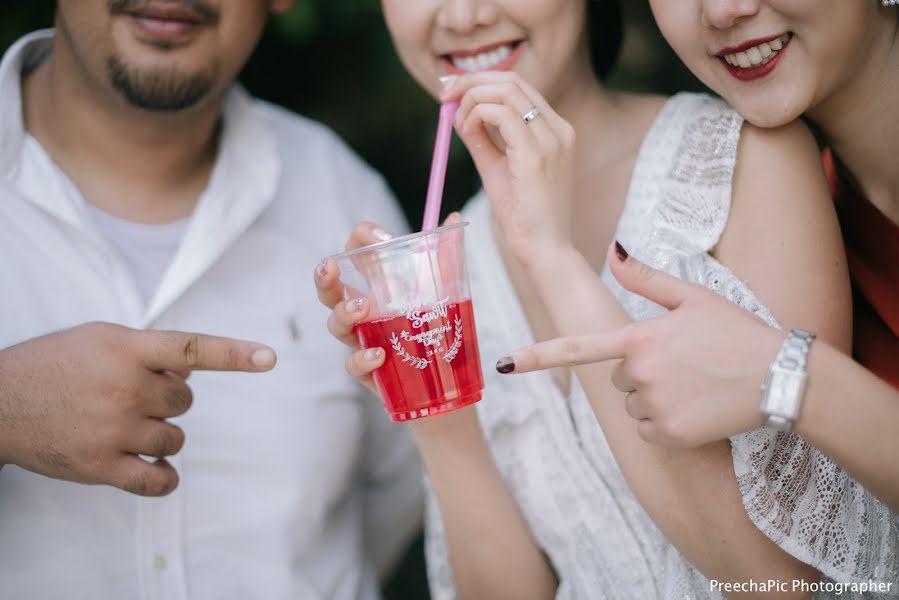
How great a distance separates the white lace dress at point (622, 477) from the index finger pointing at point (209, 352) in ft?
2.27

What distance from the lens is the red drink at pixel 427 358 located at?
164 cm

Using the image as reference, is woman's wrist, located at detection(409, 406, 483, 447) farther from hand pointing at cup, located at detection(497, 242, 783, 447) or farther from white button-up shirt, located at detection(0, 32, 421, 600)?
hand pointing at cup, located at detection(497, 242, 783, 447)

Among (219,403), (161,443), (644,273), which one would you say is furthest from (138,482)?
(644,273)

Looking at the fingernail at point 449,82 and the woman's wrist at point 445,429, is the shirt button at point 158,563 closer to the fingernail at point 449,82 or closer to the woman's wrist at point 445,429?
the woman's wrist at point 445,429

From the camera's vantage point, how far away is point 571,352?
1.53m

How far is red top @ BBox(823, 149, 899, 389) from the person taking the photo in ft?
6.34

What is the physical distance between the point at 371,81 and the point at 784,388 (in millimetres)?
2518

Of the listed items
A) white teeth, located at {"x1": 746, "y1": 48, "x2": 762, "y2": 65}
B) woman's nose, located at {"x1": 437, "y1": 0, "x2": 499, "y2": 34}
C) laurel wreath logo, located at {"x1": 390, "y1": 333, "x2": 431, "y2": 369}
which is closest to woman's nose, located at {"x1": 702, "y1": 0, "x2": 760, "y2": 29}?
white teeth, located at {"x1": 746, "y1": 48, "x2": 762, "y2": 65}

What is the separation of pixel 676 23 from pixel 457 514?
3.98 ft

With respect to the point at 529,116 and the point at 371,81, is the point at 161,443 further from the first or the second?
the point at 371,81

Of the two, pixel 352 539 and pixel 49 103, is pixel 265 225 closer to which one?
pixel 49 103

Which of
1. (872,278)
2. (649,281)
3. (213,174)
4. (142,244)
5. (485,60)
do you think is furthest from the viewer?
(213,174)

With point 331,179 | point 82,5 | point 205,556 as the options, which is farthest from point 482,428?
point 82,5

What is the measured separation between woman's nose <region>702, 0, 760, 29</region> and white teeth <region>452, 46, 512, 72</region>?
0.52 meters
